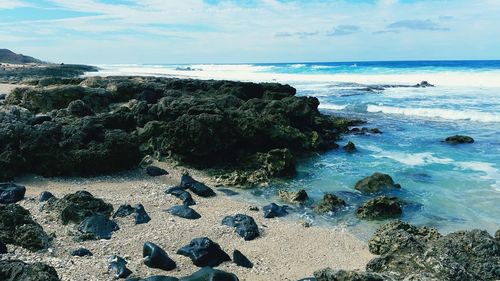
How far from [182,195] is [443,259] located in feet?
21.0

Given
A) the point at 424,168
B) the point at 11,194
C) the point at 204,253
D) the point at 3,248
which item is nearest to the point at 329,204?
the point at 204,253

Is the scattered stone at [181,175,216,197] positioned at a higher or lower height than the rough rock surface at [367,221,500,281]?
lower

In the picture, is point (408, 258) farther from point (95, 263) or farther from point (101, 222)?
point (101, 222)

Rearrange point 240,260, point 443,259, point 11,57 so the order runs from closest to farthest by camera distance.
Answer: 1. point 443,259
2. point 240,260
3. point 11,57

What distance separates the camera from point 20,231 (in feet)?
24.1

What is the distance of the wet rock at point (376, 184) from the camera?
12.1 m

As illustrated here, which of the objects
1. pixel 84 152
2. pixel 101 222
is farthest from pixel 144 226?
pixel 84 152

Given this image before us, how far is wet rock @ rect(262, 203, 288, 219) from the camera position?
9911mm

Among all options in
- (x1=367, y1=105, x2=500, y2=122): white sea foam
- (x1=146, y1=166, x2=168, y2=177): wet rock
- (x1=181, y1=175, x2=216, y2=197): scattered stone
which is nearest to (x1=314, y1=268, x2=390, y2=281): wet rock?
(x1=181, y1=175, x2=216, y2=197): scattered stone

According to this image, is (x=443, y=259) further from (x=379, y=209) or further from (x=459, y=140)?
(x=459, y=140)

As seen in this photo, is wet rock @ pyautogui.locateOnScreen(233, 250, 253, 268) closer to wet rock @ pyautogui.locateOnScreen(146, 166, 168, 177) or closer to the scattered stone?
the scattered stone

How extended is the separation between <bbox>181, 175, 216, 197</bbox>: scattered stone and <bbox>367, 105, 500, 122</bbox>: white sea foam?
19.4 meters

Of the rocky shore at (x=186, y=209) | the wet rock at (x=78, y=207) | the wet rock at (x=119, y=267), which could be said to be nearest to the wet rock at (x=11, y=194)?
the rocky shore at (x=186, y=209)

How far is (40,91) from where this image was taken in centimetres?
1992
